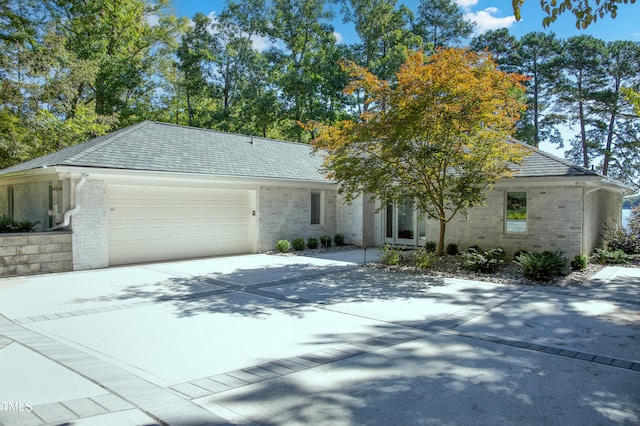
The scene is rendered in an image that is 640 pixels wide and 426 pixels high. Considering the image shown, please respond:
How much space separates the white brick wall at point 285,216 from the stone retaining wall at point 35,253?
6.07 metres

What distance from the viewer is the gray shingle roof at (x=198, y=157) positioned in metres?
12.0

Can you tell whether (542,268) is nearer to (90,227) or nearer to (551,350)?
(551,350)

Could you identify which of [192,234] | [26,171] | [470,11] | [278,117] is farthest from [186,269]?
[470,11]

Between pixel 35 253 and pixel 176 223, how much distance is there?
12.5 feet

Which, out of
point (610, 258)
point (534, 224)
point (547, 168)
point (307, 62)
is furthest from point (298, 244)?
point (307, 62)

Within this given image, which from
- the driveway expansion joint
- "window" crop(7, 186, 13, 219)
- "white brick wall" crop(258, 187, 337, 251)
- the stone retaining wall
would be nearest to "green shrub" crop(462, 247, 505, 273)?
the driveway expansion joint

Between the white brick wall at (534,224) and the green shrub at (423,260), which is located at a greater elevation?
the white brick wall at (534,224)

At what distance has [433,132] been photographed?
34.6 feet

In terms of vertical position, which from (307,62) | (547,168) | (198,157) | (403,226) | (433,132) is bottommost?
(403,226)

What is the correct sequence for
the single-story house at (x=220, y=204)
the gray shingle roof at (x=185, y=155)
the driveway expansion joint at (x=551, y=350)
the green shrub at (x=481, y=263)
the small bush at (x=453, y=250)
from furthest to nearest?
the small bush at (x=453, y=250) < the gray shingle roof at (x=185, y=155) < the single-story house at (x=220, y=204) < the green shrub at (x=481, y=263) < the driveway expansion joint at (x=551, y=350)

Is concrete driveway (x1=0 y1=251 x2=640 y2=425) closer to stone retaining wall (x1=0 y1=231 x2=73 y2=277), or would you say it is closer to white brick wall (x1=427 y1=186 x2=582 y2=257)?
stone retaining wall (x1=0 y1=231 x2=73 y2=277)

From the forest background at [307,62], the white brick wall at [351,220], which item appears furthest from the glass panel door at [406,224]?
the forest background at [307,62]

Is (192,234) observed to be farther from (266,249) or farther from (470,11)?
(470,11)

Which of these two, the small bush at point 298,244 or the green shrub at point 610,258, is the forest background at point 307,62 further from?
the green shrub at point 610,258
